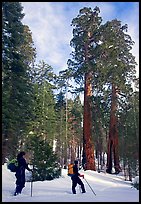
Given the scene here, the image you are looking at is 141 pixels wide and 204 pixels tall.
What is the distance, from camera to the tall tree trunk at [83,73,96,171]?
873 inches

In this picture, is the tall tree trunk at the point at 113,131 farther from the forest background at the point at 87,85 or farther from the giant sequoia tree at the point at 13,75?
the giant sequoia tree at the point at 13,75

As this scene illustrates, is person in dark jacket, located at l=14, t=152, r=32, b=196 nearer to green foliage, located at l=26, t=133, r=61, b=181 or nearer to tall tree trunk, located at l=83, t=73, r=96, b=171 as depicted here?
green foliage, located at l=26, t=133, r=61, b=181

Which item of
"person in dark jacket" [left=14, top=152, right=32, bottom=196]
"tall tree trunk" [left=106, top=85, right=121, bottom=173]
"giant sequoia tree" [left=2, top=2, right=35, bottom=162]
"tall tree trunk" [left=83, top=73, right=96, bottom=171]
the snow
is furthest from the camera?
"tall tree trunk" [left=106, top=85, right=121, bottom=173]

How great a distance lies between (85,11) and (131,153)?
12.5 metres

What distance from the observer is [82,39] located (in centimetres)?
2386

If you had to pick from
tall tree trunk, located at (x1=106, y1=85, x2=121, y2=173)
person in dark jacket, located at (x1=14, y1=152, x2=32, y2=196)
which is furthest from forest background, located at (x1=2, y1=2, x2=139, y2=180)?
person in dark jacket, located at (x1=14, y1=152, x2=32, y2=196)

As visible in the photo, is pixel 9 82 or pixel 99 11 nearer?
pixel 9 82

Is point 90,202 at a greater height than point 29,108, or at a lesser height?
lesser

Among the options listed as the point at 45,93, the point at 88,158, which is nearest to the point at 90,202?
the point at 88,158

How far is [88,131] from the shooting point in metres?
22.8

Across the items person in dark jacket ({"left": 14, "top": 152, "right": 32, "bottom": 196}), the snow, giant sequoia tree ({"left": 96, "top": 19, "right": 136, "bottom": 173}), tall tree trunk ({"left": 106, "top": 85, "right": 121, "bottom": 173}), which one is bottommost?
the snow

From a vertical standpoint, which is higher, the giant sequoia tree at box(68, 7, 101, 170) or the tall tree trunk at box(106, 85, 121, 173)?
the giant sequoia tree at box(68, 7, 101, 170)

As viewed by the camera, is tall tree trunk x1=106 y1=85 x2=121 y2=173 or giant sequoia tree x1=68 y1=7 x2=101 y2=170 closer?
giant sequoia tree x1=68 y1=7 x2=101 y2=170

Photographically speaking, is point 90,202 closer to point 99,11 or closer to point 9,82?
point 9,82
